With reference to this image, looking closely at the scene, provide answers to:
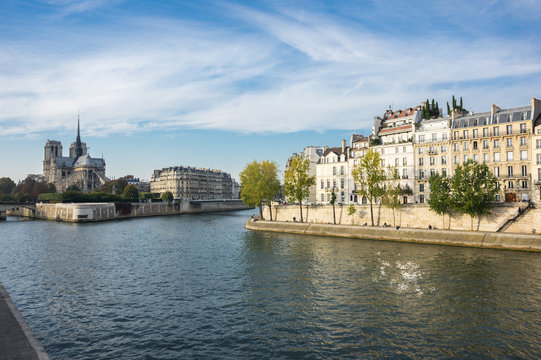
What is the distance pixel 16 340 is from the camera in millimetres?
15438

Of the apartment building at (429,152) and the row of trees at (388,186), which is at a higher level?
the apartment building at (429,152)

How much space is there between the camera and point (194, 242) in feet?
191

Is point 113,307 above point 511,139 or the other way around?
the other way around

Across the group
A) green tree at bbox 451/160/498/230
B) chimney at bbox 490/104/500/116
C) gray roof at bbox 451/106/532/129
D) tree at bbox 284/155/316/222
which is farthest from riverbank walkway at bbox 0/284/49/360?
chimney at bbox 490/104/500/116

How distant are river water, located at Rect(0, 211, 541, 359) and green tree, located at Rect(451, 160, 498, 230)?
29.5ft

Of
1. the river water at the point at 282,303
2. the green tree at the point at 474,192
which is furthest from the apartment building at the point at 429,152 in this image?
the river water at the point at 282,303

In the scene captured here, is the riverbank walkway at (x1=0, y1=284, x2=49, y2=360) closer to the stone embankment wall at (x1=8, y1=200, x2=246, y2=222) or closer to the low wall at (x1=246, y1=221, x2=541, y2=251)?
the low wall at (x1=246, y1=221, x2=541, y2=251)

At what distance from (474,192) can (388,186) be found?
1595 cm

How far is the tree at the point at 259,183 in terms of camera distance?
→ 264 ft

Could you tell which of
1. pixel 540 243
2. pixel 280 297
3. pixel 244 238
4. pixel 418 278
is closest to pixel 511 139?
pixel 540 243

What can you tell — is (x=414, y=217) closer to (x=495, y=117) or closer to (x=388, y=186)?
(x=388, y=186)

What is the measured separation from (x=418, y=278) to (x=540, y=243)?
22514 mm

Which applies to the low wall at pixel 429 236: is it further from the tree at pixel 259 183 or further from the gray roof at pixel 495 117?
the gray roof at pixel 495 117

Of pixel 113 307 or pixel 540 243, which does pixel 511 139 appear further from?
pixel 113 307
